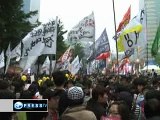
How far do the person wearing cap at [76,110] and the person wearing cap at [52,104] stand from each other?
0.91 m

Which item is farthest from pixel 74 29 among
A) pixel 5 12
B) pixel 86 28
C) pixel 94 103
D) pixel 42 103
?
pixel 42 103

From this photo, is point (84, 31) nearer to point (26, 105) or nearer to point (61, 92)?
point (61, 92)

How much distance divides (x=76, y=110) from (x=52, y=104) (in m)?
1.33

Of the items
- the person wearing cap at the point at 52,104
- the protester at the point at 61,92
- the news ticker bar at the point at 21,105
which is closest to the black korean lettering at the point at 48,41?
the protester at the point at 61,92

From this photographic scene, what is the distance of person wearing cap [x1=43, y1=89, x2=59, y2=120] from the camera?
20.7 ft

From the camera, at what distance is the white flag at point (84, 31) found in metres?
27.0

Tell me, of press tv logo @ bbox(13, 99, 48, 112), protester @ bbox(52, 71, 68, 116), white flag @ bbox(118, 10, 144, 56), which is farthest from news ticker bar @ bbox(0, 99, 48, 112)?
white flag @ bbox(118, 10, 144, 56)

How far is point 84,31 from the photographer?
2712 centimetres

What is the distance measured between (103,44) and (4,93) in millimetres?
21237

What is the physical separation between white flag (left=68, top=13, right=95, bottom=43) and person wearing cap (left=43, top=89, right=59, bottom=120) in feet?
66.5

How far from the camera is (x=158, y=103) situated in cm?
581

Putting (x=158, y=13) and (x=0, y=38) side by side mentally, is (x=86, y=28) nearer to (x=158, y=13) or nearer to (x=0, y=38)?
(x=0, y=38)

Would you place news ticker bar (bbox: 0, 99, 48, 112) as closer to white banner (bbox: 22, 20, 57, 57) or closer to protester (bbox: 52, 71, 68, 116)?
protester (bbox: 52, 71, 68, 116)

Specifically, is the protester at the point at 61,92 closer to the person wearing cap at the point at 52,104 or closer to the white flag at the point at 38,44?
the person wearing cap at the point at 52,104
